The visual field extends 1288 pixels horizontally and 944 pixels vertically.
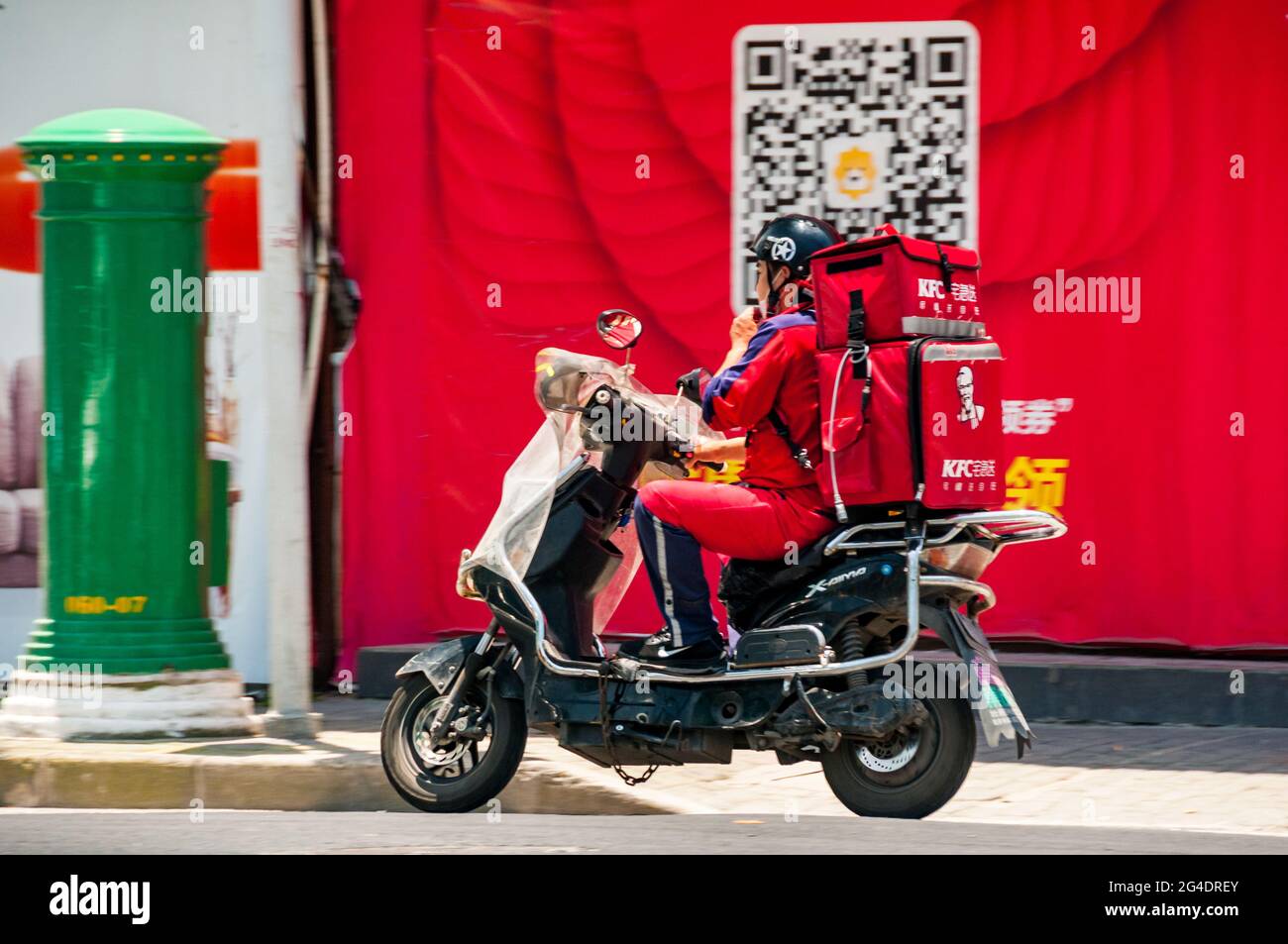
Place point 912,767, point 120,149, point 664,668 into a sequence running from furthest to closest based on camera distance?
point 120,149, point 664,668, point 912,767

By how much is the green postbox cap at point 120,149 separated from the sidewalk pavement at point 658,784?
7.62 feet

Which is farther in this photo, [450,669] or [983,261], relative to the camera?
[983,261]

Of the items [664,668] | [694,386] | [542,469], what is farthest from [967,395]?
[542,469]

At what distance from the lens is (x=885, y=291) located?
20.9ft

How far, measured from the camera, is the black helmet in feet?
22.3

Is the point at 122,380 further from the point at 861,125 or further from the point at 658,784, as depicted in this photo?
the point at 861,125

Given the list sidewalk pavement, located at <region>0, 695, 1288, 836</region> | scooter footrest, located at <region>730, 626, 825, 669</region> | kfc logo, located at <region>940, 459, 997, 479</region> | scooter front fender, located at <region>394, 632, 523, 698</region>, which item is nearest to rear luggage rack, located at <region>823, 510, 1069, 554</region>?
kfc logo, located at <region>940, 459, 997, 479</region>

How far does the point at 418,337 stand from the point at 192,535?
1813 mm

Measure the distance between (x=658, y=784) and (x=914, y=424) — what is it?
1921 millimetres

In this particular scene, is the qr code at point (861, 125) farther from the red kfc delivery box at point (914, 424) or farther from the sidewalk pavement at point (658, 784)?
the red kfc delivery box at point (914, 424)

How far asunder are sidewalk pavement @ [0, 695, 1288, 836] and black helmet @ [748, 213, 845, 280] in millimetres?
1833

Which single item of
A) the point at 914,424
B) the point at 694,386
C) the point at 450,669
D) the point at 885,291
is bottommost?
the point at 450,669
